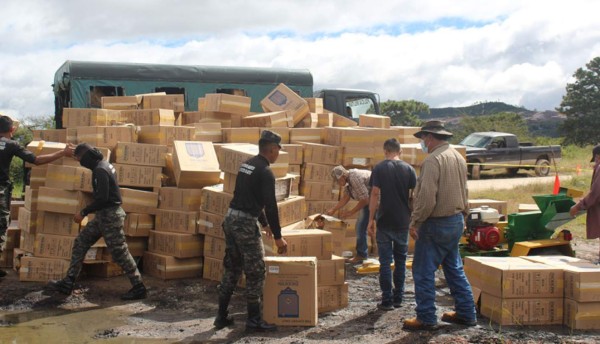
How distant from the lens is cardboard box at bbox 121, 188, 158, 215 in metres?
9.02

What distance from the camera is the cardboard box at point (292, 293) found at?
264 inches

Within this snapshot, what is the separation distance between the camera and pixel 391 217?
7.29 m

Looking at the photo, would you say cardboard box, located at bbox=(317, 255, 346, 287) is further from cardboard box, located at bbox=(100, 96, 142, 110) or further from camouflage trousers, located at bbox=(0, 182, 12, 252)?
cardboard box, located at bbox=(100, 96, 142, 110)

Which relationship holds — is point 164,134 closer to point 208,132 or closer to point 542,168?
point 208,132

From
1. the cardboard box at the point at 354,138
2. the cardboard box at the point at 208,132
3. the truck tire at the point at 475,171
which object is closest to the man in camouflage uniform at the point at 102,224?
the cardboard box at the point at 208,132

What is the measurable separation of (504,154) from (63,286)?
18922 millimetres

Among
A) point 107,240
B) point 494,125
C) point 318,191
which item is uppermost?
point 494,125

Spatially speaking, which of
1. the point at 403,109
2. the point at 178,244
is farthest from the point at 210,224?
the point at 403,109

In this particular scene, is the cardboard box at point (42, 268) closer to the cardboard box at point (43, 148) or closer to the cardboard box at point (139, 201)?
the cardboard box at point (139, 201)

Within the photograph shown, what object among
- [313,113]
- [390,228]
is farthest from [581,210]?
[313,113]

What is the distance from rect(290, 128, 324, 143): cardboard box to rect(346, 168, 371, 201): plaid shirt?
220 centimetres

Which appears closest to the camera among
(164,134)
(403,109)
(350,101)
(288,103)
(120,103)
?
(164,134)

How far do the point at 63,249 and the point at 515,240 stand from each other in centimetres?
575

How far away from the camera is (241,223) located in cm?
643
